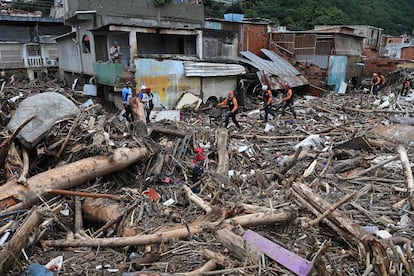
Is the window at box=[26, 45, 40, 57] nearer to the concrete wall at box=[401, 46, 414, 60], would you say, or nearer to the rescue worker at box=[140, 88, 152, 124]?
the rescue worker at box=[140, 88, 152, 124]

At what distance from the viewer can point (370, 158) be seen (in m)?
7.96

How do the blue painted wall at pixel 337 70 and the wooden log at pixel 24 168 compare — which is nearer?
the wooden log at pixel 24 168

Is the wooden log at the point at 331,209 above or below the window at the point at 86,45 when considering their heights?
below

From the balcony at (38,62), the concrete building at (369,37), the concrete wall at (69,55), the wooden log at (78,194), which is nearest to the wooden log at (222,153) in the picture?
the wooden log at (78,194)

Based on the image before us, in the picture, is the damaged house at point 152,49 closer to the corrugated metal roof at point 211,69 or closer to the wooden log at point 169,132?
the corrugated metal roof at point 211,69

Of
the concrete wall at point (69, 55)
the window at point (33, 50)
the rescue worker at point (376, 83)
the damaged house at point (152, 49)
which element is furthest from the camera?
the window at point (33, 50)

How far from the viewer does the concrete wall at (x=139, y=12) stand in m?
16.0

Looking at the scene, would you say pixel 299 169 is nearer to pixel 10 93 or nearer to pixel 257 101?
pixel 10 93

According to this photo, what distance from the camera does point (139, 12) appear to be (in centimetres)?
1712

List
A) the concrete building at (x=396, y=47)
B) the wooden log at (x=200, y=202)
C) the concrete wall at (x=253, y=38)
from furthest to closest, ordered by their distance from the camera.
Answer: the concrete building at (x=396, y=47)
the concrete wall at (x=253, y=38)
the wooden log at (x=200, y=202)

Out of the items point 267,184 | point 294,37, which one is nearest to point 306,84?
point 294,37

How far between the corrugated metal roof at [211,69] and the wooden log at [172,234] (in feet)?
38.9

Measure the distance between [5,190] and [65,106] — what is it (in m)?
2.67

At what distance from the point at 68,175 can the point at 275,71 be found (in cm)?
1635
